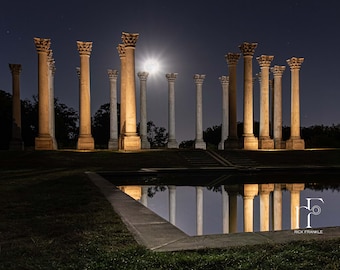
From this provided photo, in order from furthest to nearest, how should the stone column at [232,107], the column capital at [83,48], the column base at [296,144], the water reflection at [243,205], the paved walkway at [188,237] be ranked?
the column base at [296,144] < the stone column at [232,107] < the column capital at [83,48] < the water reflection at [243,205] < the paved walkway at [188,237]

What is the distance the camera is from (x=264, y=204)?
27344 millimetres

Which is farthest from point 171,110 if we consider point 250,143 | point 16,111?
point 16,111

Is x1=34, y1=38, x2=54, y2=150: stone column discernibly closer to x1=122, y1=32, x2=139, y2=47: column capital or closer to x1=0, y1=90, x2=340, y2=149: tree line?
x1=122, y1=32, x2=139, y2=47: column capital

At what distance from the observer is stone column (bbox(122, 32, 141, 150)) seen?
7212 cm

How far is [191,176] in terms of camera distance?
47.8 metres

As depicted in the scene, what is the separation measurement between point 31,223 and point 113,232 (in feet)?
13.9

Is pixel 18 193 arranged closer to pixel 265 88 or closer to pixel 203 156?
pixel 203 156

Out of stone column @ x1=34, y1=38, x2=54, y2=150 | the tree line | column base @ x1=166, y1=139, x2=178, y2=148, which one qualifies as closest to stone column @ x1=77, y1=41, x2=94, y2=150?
stone column @ x1=34, y1=38, x2=54, y2=150

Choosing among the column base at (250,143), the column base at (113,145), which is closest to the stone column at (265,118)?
the column base at (250,143)

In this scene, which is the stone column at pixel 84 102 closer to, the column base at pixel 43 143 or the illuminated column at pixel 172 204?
Answer: the column base at pixel 43 143

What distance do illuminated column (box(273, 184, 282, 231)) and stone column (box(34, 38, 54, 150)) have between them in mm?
49059

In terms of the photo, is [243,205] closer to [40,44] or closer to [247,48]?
[40,44]

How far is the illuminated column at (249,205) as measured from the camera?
21062mm

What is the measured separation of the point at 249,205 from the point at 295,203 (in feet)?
10.4
